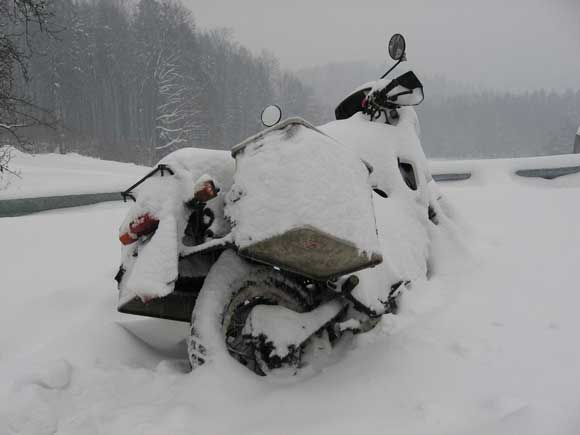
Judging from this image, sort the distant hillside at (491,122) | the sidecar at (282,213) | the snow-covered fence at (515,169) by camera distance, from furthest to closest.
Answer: the distant hillside at (491,122) < the snow-covered fence at (515,169) < the sidecar at (282,213)

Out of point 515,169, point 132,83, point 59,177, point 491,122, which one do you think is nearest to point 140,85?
point 132,83

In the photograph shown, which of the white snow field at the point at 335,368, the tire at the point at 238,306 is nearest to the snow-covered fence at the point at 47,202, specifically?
the white snow field at the point at 335,368

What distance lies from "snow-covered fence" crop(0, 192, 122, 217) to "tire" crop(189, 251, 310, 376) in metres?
6.43

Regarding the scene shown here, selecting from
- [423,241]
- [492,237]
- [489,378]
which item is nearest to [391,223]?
[423,241]

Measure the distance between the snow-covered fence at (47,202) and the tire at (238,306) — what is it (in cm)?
643

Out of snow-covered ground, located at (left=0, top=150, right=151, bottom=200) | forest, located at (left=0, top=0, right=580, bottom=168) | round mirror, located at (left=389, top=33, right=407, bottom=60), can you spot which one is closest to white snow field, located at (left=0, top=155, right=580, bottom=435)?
round mirror, located at (left=389, top=33, right=407, bottom=60)

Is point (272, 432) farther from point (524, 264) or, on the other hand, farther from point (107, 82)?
point (107, 82)

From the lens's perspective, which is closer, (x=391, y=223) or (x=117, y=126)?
→ (x=391, y=223)

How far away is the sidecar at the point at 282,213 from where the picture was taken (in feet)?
5.59

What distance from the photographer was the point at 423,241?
289 centimetres

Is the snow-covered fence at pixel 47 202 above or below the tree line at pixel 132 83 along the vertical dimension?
below

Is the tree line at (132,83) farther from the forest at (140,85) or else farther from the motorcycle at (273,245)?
the motorcycle at (273,245)

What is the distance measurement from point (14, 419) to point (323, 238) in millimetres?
1720

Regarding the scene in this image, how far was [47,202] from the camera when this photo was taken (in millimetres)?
7195
